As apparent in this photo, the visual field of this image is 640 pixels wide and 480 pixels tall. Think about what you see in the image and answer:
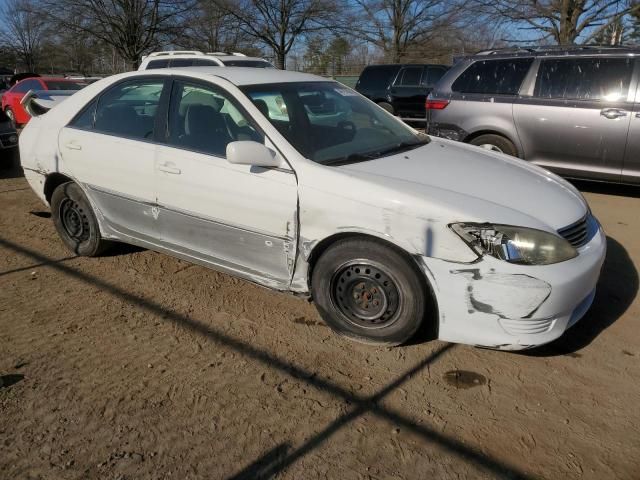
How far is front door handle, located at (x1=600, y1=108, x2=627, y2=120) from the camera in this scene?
237 inches

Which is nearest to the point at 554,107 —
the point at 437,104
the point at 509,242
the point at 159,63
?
the point at 437,104

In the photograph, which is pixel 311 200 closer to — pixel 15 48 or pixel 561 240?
pixel 561 240

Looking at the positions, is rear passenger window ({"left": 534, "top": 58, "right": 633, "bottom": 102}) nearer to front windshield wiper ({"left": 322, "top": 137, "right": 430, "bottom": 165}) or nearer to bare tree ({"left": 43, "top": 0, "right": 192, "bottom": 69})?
front windshield wiper ({"left": 322, "top": 137, "right": 430, "bottom": 165})

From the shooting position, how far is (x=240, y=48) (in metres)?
28.1

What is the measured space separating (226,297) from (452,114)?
4558 millimetres

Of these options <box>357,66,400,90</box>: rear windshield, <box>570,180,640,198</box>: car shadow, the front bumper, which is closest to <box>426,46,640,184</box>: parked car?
<box>570,180,640,198</box>: car shadow

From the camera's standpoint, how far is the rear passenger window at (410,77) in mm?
14828

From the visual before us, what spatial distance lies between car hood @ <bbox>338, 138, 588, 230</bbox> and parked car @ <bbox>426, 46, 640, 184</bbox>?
9.36 feet

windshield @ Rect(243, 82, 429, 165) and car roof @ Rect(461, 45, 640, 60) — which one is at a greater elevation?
car roof @ Rect(461, 45, 640, 60)

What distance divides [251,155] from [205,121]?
2.41ft

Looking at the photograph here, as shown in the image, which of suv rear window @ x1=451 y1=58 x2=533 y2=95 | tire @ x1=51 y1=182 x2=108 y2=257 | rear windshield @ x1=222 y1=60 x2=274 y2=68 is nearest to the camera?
tire @ x1=51 y1=182 x2=108 y2=257

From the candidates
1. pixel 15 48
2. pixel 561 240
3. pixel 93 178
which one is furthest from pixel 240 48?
pixel 561 240

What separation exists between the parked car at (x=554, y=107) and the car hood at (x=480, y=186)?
2.85m

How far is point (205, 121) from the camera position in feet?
12.3
